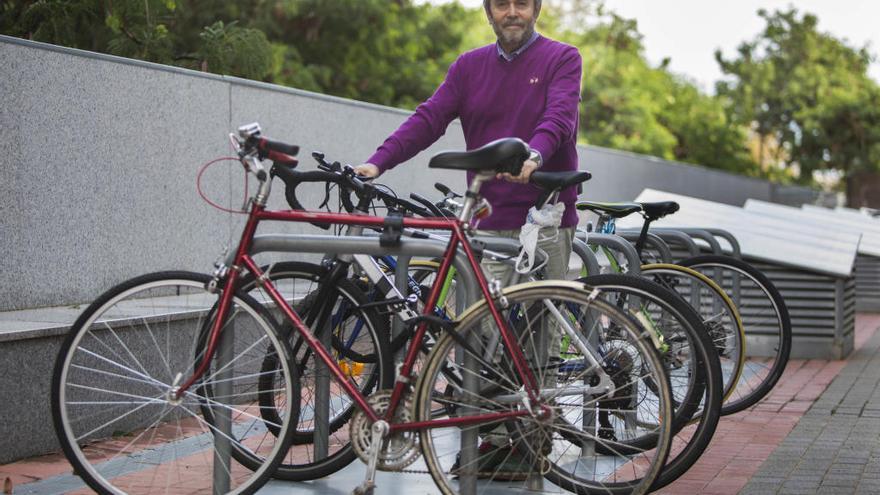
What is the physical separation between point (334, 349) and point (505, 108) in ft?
3.67

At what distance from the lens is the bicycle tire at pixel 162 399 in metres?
4.25

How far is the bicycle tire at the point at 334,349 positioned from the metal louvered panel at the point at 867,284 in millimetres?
10804

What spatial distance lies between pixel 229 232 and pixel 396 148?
3.22 meters

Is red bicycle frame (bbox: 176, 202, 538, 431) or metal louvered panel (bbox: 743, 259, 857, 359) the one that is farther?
metal louvered panel (bbox: 743, 259, 857, 359)

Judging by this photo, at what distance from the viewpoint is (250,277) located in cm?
431

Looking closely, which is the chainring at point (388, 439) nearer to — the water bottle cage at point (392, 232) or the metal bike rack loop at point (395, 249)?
the metal bike rack loop at point (395, 249)

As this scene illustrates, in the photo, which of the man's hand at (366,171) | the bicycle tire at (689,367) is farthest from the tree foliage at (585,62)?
the bicycle tire at (689,367)

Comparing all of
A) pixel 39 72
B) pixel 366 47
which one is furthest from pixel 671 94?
pixel 39 72

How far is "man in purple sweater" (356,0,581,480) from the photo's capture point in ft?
16.0

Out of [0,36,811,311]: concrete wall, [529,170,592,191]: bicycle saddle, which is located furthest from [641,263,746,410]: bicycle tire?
[0,36,811,311]: concrete wall

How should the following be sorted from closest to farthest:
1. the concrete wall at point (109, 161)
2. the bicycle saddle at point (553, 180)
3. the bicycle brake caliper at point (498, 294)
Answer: the bicycle brake caliper at point (498, 294) → the bicycle saddle at point (553, 180) → the concrete wall at point (109, 161)

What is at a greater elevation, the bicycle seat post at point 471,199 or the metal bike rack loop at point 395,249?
the bicycle seat post at point 471,199

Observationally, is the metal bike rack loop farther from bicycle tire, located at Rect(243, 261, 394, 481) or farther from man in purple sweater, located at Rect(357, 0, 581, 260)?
man in purple sweater, located at Rect(357, 0, 581, 260)

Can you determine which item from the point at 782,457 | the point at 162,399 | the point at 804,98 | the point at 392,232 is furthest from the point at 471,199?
the point at 804,98
